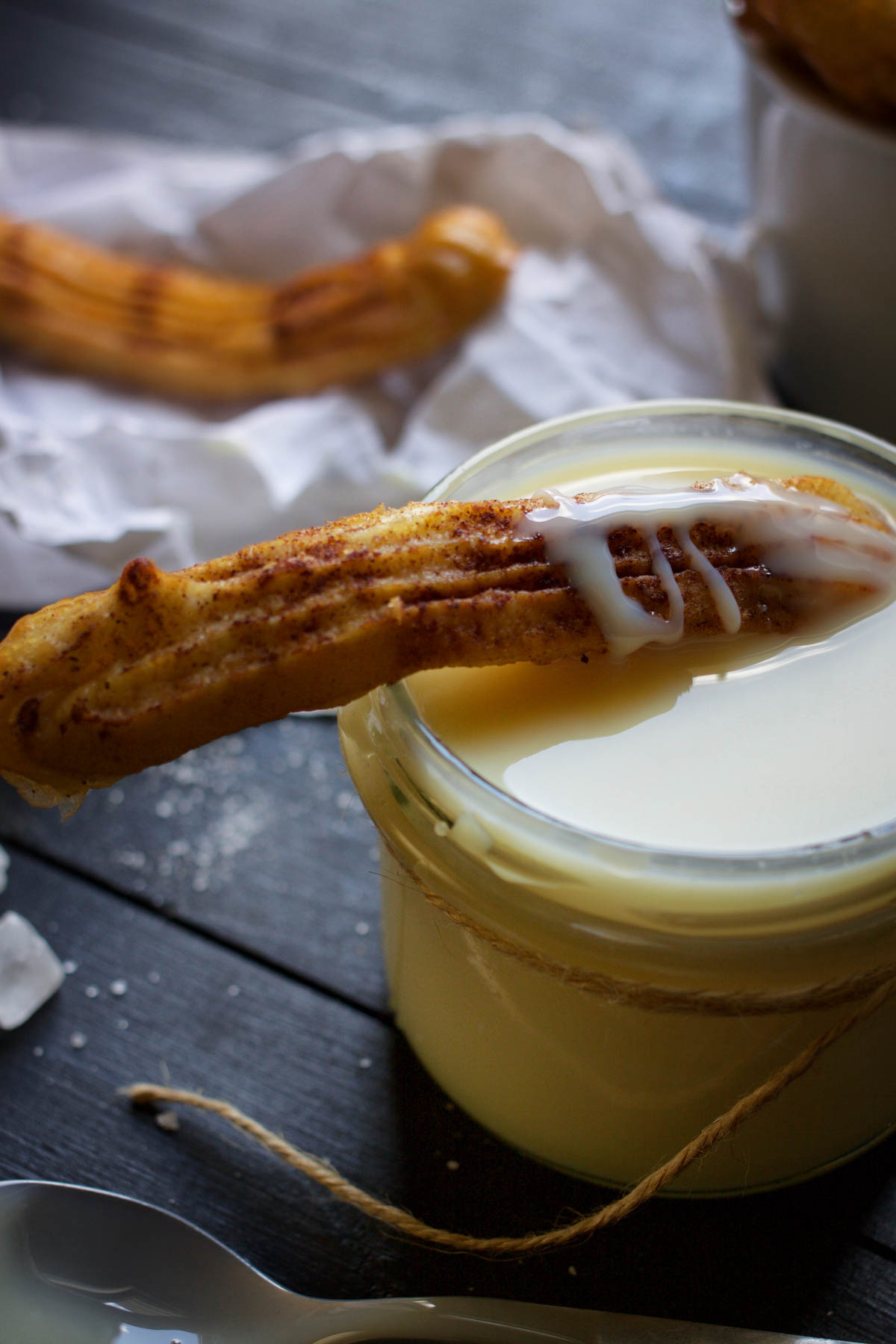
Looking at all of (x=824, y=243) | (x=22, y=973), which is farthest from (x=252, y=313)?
(x=22, y=973)

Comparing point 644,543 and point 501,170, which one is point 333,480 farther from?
point 644,543

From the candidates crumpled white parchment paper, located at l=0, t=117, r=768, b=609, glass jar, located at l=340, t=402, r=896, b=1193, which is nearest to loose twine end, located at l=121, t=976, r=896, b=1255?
glass jar, located at l=340, t=402, r=896, b=1193

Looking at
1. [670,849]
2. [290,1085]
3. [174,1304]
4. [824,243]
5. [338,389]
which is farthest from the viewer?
[338,389]

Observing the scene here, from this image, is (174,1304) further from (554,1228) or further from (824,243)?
(824,243)

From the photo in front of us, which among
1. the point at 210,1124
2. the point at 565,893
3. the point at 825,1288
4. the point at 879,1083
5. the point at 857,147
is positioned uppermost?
the point at 857,147

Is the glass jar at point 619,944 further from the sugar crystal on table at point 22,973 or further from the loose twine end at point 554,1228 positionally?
the sugar crystal on table at point 22,973

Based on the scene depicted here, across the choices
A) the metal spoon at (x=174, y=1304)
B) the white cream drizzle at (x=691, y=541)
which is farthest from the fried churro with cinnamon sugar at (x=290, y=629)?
the metal spoon at (x=174, y=1304)

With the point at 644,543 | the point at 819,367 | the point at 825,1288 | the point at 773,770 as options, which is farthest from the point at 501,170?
the point at 825,1288

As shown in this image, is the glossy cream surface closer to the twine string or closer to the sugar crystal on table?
the twine string
